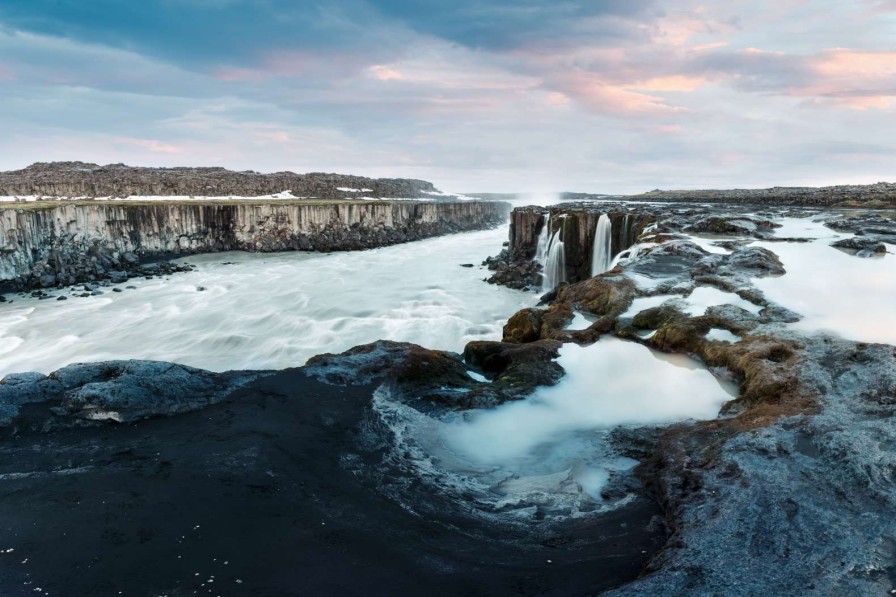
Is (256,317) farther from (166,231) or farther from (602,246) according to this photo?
(166,231)

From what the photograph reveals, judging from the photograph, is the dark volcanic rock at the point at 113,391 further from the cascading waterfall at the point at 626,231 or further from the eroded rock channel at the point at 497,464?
the cascading waterfall at the point at 626,231

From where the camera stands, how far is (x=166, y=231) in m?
43.3

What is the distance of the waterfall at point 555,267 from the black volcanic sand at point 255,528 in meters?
22.0

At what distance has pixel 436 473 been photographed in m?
7.34

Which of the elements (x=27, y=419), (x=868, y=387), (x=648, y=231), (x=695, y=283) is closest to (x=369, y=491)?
(x=27, y=419)

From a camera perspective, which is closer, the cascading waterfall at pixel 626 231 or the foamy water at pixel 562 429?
the foamy water at pixel 562 429

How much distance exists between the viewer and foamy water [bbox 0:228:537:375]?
62.7 feet

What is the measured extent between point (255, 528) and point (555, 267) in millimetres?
25177

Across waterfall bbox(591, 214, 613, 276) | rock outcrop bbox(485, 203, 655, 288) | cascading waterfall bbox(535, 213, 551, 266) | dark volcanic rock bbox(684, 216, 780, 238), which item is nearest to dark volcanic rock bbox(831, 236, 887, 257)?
dark volcanic rock bbox(684, 216, 780, 238)

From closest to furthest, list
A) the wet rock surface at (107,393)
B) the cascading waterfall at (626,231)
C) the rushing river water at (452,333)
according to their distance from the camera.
A: the rushing river water at (452,333) → the wet rock surface at (107,393) → the cascading waterfall at (626,231)

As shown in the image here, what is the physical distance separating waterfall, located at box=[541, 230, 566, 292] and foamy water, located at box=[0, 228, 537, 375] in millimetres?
2102

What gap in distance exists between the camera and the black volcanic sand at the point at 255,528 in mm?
5004

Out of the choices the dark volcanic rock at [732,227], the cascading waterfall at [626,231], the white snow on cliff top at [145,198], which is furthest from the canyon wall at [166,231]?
the dark volcanic rock at [732,227]

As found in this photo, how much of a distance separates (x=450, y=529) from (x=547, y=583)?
54.2 inches
